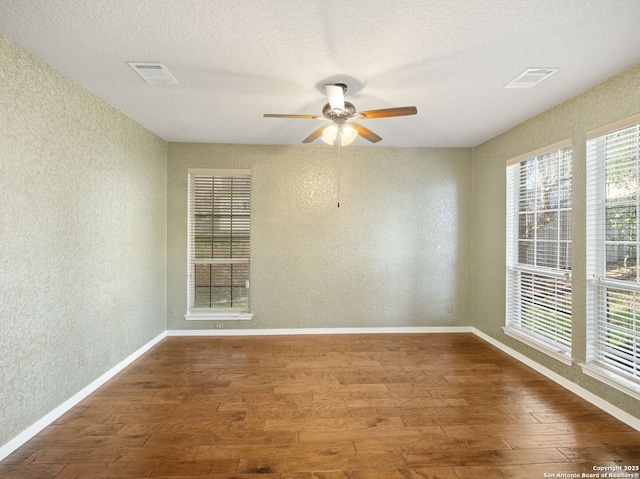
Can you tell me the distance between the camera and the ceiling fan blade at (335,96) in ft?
6.82

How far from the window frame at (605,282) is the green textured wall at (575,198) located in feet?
0.18

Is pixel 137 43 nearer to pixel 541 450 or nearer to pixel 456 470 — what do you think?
pixel 456 470

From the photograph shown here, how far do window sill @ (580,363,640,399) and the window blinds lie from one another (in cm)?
365

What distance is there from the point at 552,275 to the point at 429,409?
1.86 meters

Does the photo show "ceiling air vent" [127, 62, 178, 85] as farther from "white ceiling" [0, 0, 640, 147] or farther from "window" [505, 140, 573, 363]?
"window" [505, 140, 573, 363]

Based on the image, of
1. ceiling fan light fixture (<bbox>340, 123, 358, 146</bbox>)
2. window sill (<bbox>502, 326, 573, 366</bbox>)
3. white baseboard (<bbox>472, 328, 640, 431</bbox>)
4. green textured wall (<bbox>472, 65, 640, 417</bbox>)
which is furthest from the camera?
window sill (<bbox>502, 326, 573, 366</bbox>)

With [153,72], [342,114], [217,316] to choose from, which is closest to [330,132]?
[342,114]

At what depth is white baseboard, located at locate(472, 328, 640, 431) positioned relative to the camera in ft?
7.00

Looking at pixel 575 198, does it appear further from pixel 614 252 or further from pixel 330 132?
pixel 330 132

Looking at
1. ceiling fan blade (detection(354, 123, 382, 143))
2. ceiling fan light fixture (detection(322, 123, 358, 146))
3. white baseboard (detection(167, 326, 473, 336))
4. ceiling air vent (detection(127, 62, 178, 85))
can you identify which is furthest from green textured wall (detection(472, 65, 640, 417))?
ceiling air vent (detection(127, 62, 178, 85))

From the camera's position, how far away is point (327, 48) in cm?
193

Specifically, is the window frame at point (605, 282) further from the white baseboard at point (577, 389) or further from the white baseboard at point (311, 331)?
the white baseboard at point (311, 331)

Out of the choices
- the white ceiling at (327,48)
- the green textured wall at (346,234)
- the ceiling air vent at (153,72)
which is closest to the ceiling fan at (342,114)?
the white ceiling at (327,48)

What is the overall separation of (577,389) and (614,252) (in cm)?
122
